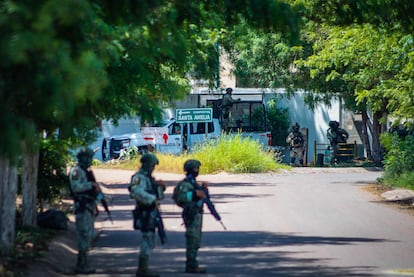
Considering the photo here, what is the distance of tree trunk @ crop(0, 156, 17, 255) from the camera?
13.4 meters

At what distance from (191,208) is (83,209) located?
1.49 metres

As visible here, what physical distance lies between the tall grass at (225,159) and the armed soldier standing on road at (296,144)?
6.11 m

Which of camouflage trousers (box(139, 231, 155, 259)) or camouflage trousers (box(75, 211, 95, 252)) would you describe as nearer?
camouflage trousers (box(139, 231, 155, 259))

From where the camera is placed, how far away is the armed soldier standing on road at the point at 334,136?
46062 mm

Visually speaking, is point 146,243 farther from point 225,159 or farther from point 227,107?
point 227,107

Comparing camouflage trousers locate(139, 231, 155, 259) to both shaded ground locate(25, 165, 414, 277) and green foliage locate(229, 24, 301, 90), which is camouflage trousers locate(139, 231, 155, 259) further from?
green foliage locate(229, 24, 301, 90)

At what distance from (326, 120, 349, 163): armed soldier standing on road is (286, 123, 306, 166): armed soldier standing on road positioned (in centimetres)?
134

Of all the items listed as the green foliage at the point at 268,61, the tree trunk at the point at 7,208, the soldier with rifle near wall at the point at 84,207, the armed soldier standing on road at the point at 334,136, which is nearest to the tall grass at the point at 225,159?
the green foliage at the point at 268,61

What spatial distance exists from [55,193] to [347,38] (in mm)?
11261

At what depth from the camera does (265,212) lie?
75.5 feet

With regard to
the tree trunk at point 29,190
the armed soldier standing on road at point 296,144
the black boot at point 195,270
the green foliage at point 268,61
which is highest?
the green foliage at point 268,61

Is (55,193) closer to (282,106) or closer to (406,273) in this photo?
(406,273)

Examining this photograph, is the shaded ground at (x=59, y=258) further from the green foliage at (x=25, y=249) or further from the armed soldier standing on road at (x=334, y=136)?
the armed soldier standing on road at (x=334, y=136)

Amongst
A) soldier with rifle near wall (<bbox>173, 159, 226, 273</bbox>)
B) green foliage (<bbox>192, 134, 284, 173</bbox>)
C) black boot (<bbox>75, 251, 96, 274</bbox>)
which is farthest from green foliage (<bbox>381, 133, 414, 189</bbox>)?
black boot (<bbox>75, 251, 96, 274</bbox>)
